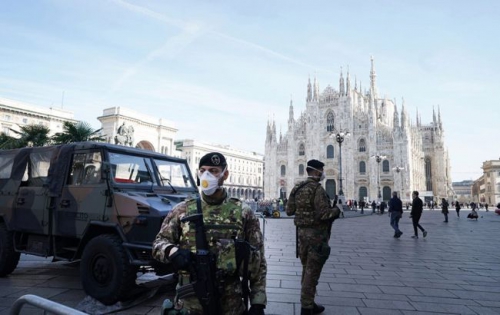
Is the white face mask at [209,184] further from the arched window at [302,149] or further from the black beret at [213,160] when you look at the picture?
the arched window at [302,149]

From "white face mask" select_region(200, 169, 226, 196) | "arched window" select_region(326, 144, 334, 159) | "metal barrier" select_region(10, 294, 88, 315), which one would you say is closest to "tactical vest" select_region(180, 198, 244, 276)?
"white face mask" select_region(200, 169, 226, 196)

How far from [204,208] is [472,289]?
5.19m

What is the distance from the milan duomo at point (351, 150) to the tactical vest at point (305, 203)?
150 ft

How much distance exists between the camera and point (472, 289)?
5.36 metres

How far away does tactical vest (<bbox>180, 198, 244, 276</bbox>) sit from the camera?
2244 millimetres

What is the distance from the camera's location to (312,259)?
400 centimetres

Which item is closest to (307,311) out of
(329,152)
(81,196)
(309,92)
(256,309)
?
(256,309)

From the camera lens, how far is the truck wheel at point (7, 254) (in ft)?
18.4

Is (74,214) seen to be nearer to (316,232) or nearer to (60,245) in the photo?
(60,245)

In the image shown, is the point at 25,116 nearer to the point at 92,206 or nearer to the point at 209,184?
the point at 92,206

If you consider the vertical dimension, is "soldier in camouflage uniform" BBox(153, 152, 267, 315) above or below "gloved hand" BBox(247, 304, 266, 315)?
above

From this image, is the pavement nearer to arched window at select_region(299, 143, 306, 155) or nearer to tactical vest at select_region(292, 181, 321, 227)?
tactical vest at select_region(292, 181, 321, 227)

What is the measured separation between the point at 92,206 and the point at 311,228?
10.2ft

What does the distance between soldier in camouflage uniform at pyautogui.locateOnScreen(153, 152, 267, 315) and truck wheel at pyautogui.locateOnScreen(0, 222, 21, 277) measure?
4.82 metres
